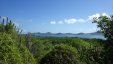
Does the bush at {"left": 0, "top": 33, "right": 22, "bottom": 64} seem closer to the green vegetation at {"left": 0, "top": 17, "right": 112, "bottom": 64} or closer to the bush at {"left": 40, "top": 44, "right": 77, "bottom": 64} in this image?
the green vegetation at {"left": 0, "top": 17, "right": 112, "bottom": 64}

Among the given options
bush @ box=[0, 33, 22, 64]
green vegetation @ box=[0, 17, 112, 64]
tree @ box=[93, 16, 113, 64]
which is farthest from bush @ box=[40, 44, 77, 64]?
tree @ box=[93, 16, 113, 64]

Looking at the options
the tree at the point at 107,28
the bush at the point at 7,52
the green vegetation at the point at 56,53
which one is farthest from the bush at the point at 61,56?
the tree at the point at 107,28

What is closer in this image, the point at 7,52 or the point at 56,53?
the point at 7,52

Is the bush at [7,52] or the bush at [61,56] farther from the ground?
the bush at [7,52]

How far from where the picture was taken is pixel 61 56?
1734 cm

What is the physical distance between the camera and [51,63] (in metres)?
17.4

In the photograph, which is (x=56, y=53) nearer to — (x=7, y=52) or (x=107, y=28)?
(x=7, y=52)

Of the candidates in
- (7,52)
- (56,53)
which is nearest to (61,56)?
(56,53)

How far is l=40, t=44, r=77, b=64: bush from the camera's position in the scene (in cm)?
1734

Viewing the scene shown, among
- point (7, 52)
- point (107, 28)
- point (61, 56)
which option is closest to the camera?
point (107, 28)

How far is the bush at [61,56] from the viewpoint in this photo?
17.3 m

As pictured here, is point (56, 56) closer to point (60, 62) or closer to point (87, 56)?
point (60, 62)

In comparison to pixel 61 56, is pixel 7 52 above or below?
above

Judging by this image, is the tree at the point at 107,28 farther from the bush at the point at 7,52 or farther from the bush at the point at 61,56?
the bush at the point at 61,56
